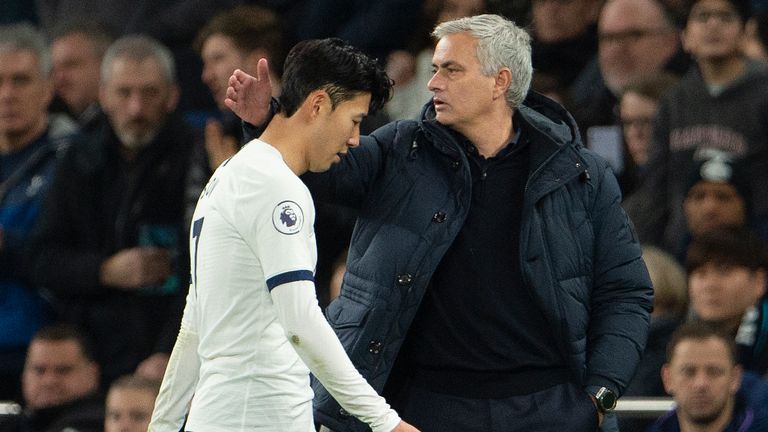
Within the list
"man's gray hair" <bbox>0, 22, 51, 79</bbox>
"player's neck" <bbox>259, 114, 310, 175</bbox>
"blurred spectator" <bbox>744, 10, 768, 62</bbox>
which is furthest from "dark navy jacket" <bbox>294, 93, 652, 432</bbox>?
"man's gray hair" <bbox>0, 22, 51, 79</bbox>

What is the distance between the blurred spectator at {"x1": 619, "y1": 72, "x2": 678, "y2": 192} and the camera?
281 inches

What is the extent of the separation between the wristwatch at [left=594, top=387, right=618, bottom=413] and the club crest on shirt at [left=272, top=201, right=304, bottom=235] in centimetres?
125

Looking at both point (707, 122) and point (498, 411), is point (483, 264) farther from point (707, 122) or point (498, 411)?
point (707, 122)

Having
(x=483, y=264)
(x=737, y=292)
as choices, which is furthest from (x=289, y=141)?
(x=737, y=292)

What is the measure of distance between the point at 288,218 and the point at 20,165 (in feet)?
13.3

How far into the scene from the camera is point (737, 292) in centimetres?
631

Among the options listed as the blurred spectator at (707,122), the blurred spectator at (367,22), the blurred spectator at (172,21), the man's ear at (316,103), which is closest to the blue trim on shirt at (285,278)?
the man's ear at (316,103)

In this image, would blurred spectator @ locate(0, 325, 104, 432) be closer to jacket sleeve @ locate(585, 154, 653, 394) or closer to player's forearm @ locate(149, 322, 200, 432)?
jacket sleeve @ locate(585, 154, 653, 394)

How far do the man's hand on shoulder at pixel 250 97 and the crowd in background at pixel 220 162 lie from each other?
2253 mm

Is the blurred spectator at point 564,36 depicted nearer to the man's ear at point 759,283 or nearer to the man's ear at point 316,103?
the man's ear at point 759,283

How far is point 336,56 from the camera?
3.88 meters

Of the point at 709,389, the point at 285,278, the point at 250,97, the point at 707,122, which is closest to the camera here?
the point at 285,278

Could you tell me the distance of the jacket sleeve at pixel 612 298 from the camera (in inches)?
180

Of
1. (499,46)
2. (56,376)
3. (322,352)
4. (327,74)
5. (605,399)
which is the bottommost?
(56,376)
